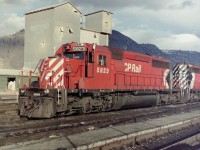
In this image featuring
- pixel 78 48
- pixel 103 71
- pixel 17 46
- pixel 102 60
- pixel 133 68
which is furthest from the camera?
pixel 17 46

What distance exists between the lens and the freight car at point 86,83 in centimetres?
1447

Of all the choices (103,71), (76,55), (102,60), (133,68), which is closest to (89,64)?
(76,55)

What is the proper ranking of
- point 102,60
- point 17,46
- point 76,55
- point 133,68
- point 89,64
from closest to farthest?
point 76,55 → point 89,64 → point 102,60 → point 133,68 → point 17,46

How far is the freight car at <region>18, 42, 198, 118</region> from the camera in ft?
47.5

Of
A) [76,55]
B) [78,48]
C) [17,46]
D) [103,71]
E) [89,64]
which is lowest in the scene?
[103,71]

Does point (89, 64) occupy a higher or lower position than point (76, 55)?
lower

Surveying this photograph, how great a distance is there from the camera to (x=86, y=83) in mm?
16125

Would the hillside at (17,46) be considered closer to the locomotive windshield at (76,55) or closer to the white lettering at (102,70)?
the white lettering at (102,70)

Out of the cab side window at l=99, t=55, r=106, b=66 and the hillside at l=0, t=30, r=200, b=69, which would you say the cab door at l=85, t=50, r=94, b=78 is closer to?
the cab side window at l=99, t=55, r=106, b=66

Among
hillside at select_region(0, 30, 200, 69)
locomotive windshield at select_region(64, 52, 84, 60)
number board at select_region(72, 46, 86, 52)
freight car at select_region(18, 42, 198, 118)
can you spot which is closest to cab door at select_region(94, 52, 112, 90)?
freight car at select_region(18, 42, 198, 118)

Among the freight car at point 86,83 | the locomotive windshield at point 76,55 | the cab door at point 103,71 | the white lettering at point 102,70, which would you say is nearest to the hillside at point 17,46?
the freight car at point 86,83

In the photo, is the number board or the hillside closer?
the number board

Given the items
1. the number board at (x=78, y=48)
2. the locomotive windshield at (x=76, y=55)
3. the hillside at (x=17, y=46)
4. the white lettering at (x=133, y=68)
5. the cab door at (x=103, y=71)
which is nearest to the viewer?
the number board at (x=78, y=48)

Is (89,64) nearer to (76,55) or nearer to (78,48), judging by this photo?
(76,55)
